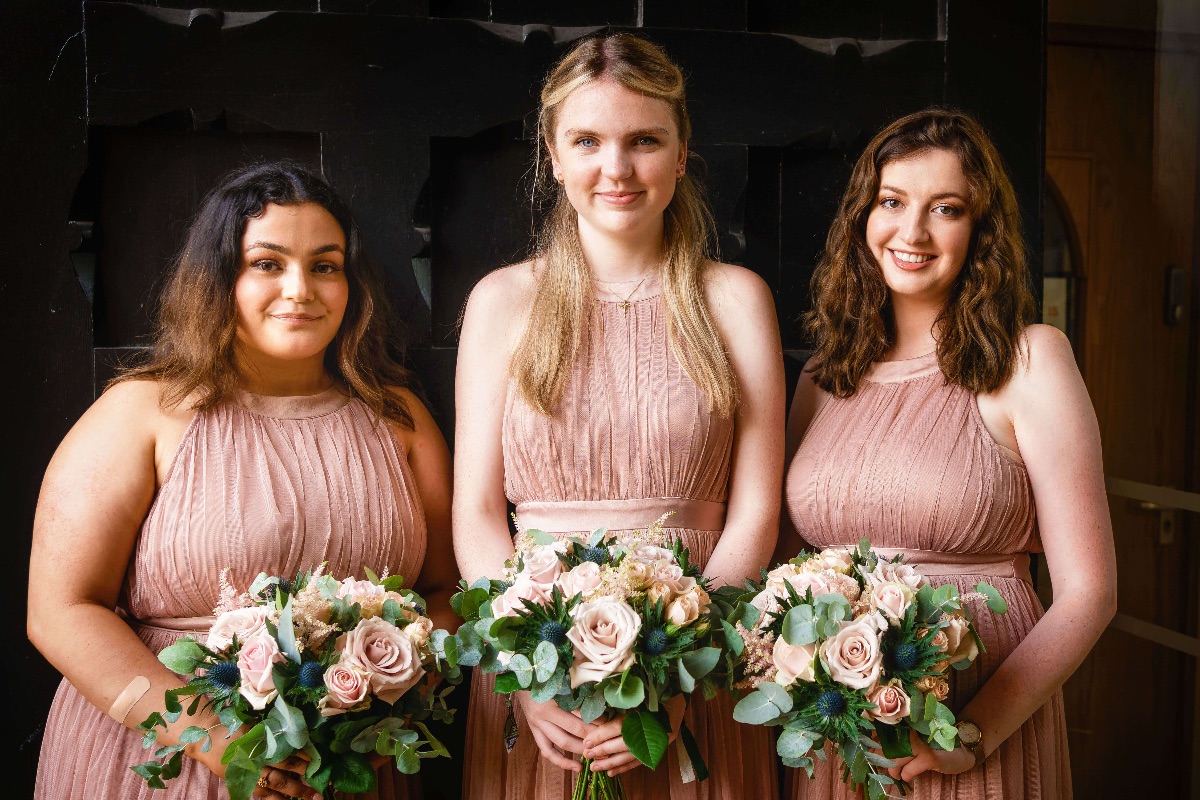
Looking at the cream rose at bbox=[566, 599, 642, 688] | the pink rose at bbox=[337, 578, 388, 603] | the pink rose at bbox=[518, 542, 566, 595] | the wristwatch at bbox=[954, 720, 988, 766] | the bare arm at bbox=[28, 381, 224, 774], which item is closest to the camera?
the cream rose at bbox=[566, 599, 642, 688]

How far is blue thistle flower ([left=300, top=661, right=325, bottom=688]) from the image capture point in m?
1.72

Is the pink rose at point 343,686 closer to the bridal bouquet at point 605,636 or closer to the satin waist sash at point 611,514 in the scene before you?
the bridal bouquet at point 605,636

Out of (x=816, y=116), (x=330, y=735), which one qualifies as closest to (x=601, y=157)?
(x=816, y=116)

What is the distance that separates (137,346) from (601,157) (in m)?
1.11

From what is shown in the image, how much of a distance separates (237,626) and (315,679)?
0.57ft

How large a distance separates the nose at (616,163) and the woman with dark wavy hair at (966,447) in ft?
1.81

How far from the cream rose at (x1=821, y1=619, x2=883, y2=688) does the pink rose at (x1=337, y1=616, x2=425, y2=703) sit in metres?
0.70

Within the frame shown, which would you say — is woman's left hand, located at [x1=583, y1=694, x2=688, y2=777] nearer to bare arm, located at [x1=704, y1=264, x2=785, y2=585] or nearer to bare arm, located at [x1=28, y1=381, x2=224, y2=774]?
bare arm, located at [x1=704, y1=264, x2=785, y2=585]

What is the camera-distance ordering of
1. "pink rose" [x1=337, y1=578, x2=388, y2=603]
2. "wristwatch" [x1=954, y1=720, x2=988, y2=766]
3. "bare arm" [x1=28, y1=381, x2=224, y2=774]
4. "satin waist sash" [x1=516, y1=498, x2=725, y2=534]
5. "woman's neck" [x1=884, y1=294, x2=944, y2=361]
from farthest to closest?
1. "woman's neck" [x1=884, y1=294, x2=944, y2=361]
2. "satin waist sash" [x1=516, y1=498, x2=725, y2=534]
3. "bare arm" [x1=28, y1=381, x2=224, y2=774]
4. "wristwatch" [x1=954, y1=720, x2=988, y2=766]
5. "pink rose" [x1=337, y1=578, x2=388, y2=603]

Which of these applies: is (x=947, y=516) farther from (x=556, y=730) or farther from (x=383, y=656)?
(x=383, y=656)

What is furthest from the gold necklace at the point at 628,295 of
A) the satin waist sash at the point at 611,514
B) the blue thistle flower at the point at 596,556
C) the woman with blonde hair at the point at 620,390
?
the blue thistle flower at the point at 596,556

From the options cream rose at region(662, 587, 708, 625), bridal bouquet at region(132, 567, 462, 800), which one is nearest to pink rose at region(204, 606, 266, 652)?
bridal bouquet at region(132, 567, 462, 800)

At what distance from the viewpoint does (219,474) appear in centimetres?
212

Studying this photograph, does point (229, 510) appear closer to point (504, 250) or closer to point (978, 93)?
point (504, 250)
